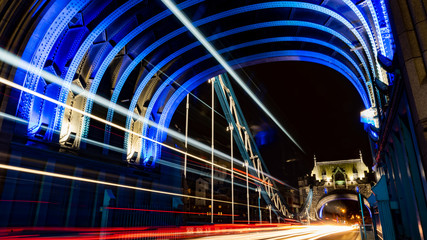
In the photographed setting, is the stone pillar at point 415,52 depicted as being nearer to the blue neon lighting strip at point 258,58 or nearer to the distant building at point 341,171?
the blue neon lighting strip at point 258,58

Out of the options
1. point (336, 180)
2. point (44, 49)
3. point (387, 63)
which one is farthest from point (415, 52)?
point (336, 180)

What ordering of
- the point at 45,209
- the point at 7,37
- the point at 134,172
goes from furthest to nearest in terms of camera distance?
the point at 134,172, the point at 45,209, the point at 7,37

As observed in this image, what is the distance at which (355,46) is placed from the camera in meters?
12.8

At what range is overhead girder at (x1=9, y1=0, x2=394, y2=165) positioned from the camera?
10367 mm

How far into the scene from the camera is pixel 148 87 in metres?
16.9

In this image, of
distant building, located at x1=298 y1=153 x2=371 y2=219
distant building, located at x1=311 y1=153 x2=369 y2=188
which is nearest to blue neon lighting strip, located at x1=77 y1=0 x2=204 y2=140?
distant building, located at x1=298 y1=153 x2=371 y2=219

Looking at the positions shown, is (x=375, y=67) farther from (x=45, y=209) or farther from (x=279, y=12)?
(x=45, y=209)

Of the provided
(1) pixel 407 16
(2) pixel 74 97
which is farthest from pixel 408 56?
(2) pixel 74 97

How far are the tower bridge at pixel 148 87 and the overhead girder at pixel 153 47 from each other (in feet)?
0.19

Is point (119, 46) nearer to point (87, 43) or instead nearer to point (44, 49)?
point (87, 43)

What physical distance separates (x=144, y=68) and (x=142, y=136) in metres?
4.33

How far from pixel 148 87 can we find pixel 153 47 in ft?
10.1

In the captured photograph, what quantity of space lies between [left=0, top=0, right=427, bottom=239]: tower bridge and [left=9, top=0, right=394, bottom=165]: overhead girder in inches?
2.3

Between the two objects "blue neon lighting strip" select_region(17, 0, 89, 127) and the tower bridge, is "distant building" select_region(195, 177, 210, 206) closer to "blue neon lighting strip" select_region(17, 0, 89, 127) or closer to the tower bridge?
the tower bridge
